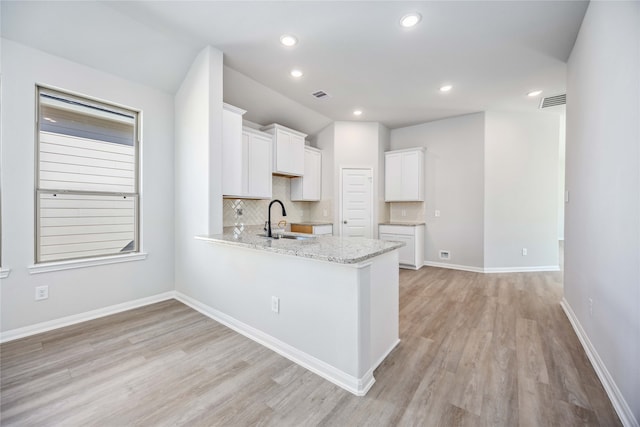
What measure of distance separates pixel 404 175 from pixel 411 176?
0.46 ft

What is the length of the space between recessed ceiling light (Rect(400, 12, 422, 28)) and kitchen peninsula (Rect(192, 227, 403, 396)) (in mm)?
2035

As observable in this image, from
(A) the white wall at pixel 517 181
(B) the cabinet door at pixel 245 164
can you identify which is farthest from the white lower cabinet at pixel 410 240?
(B) the cabinet door at pixel 245 164

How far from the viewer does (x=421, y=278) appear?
14.0ft

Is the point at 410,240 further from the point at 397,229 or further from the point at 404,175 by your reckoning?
the point at 404,175

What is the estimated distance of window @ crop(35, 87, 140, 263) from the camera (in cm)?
248

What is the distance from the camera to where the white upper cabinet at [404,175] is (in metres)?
5.06

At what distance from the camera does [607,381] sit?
165 centimetres

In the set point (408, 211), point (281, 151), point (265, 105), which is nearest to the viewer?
point (265, 105)

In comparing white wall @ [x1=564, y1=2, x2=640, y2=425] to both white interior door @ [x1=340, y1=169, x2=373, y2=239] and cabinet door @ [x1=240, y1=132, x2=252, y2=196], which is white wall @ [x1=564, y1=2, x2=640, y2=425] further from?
cabinet door @ [x1=240, y1=132, x2=252, y2=196]

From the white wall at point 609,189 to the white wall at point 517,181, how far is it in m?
2.11

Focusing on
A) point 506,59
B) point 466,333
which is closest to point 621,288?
point 466,333

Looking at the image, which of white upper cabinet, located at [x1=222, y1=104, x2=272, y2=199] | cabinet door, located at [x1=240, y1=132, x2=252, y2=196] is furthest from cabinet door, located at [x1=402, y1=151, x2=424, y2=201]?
cabinet door, located at [x1=240, y1=132, x2=252, y2=196]

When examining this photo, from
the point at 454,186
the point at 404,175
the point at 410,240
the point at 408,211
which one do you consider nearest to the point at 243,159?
the point at 404,175

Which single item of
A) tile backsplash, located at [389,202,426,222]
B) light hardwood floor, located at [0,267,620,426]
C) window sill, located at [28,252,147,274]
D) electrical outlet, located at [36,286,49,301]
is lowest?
light hardwood floor, located at [0,267,620,426]
